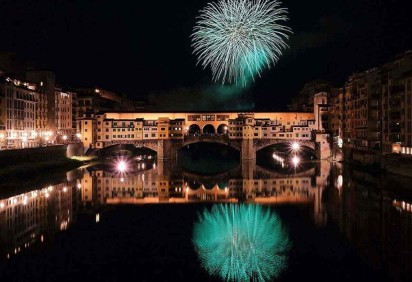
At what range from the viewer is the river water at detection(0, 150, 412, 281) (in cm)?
1792

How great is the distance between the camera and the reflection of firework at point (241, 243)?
18.2 m

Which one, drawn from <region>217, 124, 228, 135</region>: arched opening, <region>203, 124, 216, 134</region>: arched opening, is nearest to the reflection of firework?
<region>217, 124, 228, 135</region>: arched opening

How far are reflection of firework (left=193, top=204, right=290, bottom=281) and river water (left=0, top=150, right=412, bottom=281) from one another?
4cm

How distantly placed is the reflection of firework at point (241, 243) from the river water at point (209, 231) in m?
0.04

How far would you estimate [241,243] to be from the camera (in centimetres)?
2172

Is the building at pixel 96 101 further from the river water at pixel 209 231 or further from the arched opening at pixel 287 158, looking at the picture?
the river water at pixel 209 231

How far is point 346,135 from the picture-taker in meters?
58.5

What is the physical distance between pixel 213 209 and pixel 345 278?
1382cm

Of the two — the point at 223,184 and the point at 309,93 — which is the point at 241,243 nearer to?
the point at 223,184

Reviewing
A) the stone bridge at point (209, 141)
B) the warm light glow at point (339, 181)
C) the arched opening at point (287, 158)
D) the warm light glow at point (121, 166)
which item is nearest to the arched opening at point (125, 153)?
the stone bridge at point (209, 141)

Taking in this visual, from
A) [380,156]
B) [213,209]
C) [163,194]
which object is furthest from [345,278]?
[380,156]

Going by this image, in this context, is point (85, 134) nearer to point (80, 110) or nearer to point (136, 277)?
point (80, 110)

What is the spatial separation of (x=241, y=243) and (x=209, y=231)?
8.80 feet

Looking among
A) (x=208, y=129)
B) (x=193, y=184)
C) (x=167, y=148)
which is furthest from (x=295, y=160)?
(x=193, y=184)
